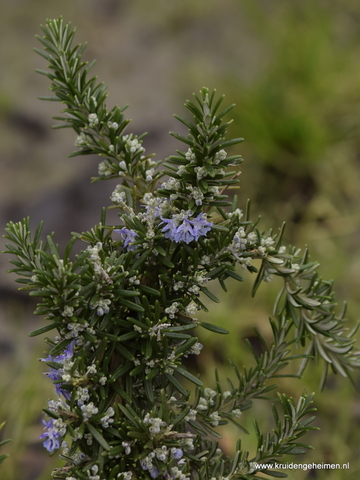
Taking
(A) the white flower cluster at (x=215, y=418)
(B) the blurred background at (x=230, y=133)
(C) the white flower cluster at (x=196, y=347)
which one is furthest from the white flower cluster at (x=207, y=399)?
(B) the blurred background at (x=230, y=133)

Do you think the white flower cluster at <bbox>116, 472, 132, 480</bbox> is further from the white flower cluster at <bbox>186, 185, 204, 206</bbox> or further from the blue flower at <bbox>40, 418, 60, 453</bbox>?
the white flower cluster at <bbox>186, 185, 204, 206</bbox>

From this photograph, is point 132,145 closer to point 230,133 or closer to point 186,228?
point 186,228

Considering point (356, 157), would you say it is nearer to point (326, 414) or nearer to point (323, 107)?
point (323, 107)

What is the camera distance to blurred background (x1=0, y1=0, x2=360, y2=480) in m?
2.17

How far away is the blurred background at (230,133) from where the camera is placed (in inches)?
85.3

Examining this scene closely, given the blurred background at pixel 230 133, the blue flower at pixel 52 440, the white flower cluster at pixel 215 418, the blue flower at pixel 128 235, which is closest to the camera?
the blue flower at pixel 52 440

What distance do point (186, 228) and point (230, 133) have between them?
2.55 meters

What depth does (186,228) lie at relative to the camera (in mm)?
835

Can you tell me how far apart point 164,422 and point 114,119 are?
1.74 ft

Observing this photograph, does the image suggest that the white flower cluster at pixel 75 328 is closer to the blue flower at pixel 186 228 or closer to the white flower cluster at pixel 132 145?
the blue flower at pixel 186 228

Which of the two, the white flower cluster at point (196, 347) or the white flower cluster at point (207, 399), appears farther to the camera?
the white flower cluster at point (207, 399)

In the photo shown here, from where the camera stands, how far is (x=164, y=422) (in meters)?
0.84

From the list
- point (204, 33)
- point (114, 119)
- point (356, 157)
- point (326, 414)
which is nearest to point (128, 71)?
point (204, 33)

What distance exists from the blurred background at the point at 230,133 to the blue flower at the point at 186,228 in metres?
1.30
